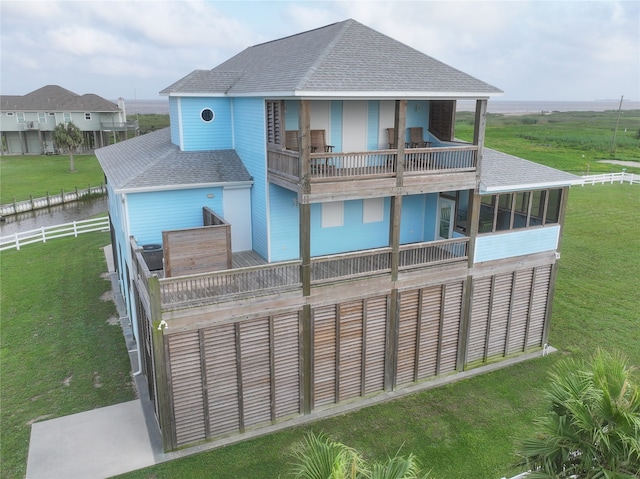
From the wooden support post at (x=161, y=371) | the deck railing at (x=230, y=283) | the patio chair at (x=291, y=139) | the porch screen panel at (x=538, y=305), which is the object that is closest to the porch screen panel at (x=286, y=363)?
the deck railing at (x=230, y=283)

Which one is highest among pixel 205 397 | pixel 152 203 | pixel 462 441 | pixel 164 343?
pixel 152 203

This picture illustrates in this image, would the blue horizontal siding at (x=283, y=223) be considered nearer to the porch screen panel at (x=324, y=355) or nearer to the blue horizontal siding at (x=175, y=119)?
the porch screen panel at (x=324, y=355)

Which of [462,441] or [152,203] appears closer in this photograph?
[462,441]

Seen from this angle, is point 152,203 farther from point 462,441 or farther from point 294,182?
point 462,441

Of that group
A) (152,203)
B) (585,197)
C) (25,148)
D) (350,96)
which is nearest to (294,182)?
(350,96)

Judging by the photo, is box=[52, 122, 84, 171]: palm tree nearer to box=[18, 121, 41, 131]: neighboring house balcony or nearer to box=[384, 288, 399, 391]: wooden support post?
box=[18, 121, 41, 131]: neighboring house balcony

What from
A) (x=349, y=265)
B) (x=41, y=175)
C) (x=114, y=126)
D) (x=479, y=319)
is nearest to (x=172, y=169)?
(x=349, y=265)

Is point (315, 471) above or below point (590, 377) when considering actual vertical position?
below

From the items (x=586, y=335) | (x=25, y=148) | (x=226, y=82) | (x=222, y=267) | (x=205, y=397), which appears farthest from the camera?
(x=25, y=148)

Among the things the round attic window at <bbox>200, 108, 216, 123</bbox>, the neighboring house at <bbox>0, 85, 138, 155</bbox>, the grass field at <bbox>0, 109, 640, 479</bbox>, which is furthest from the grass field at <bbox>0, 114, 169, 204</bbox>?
the round attic window at <bbox>200, 108, 216, 123</bbox>
